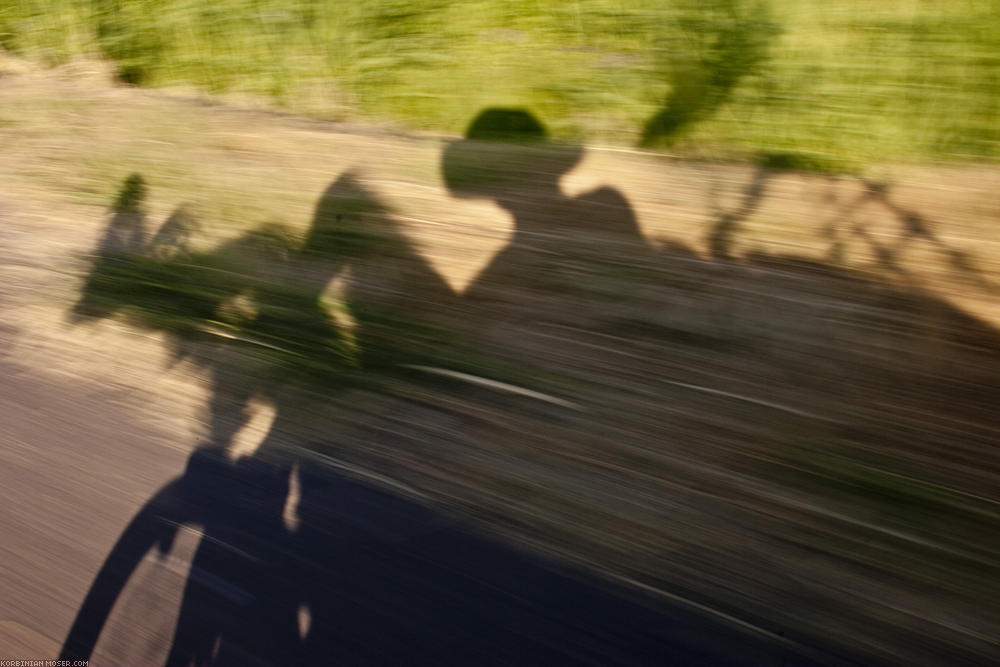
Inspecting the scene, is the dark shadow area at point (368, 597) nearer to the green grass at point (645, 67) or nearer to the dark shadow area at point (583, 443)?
the dark shadow area at point (583, 443)

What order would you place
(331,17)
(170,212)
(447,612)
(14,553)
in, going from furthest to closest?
1. (331,17)
2. (170,212)
3. (14,553)
4. (447,612)

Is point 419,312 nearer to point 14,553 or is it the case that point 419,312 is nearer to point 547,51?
point 14,553

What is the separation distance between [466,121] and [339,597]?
3.28 metres

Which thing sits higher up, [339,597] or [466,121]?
[466,121]

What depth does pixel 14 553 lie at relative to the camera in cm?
284

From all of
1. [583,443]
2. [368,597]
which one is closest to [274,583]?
[368,597]

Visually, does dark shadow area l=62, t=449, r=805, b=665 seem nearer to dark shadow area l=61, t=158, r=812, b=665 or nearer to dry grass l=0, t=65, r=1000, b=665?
dark shadow area l=61, t=158, r=812, b=665

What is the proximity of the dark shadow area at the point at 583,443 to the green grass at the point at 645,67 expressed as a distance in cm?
43

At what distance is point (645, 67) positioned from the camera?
466 cm

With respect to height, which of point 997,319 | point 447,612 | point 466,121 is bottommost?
point 447,612

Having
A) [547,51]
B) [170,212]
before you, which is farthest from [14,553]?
[547,51]

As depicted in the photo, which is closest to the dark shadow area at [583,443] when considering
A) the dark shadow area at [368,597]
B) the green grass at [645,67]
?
the dark shadow area at [368,597]

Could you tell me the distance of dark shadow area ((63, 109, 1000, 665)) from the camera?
2328 mm

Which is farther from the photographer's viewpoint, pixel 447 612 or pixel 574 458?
pixel 574 458
